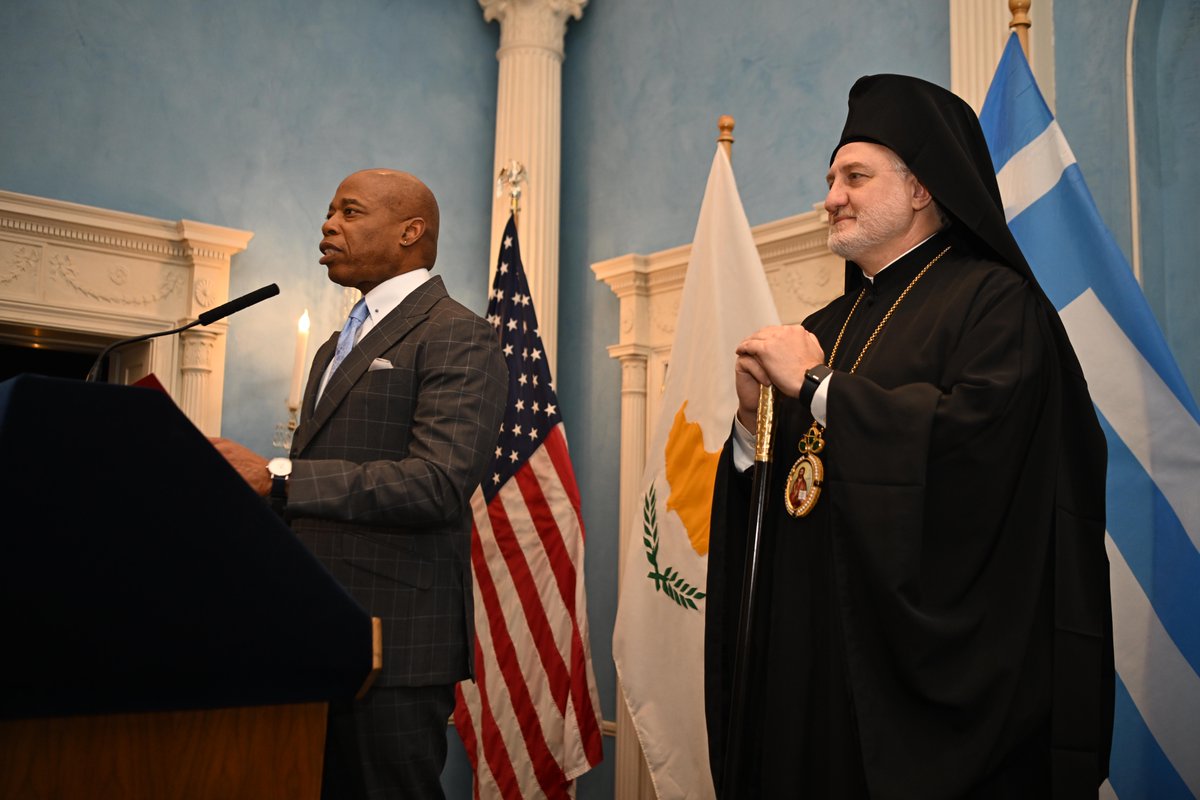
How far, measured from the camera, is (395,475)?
6.37ft

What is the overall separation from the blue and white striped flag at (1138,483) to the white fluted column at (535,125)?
321 cm

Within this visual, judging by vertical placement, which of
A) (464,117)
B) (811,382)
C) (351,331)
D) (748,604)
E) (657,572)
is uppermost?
(464,117)

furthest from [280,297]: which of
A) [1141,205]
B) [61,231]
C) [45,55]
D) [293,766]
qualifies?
[293,766]

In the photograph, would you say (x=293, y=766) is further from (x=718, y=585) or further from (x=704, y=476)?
(x=704, y=476)

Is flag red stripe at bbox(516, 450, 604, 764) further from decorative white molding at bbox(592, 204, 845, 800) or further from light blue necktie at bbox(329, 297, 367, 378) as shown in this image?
light blue necktie at bbox(329, 297, 367, 378)

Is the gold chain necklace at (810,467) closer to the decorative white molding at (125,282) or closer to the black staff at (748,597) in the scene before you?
the black staff at (748,597)

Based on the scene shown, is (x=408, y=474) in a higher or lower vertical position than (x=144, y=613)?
higher

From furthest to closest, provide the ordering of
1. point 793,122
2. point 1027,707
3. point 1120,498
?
1. point 793,122
2. point 1120,498
3. point 1027,707

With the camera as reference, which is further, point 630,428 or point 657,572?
point 630,428

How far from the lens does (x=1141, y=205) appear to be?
3566mm

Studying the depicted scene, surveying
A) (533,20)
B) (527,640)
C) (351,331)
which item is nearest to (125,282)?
(527,640)

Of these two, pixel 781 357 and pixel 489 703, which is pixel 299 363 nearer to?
pixel 489 703

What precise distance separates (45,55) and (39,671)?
4316 millimetres

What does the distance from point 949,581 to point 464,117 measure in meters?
4.80
